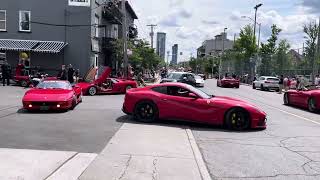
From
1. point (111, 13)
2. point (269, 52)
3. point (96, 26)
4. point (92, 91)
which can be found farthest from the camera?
point (269, 52)

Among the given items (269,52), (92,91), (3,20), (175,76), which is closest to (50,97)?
(92,91)

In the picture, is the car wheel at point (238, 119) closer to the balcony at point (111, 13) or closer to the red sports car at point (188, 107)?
the red sports car at point (188, 107)

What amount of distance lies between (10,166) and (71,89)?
1006 cm

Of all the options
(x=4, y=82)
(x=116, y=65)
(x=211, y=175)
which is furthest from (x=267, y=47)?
(x=211, y=175)

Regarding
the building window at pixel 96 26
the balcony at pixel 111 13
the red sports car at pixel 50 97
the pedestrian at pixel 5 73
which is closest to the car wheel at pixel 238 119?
the red sports car at pixel 50 97

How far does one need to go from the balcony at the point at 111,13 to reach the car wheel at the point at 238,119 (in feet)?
101

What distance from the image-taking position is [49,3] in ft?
118

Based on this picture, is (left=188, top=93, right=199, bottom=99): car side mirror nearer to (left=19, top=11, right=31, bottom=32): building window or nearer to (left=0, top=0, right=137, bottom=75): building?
(left=0, top=0, right=137, bottom=75): building

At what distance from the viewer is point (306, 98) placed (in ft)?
68.0

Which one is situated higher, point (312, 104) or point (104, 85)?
point (104, 85)

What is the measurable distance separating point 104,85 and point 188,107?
519 inches

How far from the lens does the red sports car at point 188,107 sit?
13.4m

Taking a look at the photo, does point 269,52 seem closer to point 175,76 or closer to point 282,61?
point 282,61

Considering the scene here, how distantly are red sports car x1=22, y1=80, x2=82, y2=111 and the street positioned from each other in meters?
0.39
